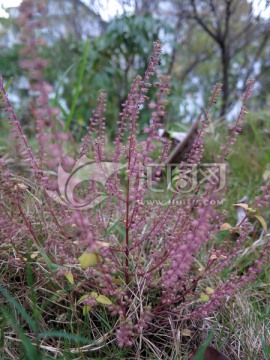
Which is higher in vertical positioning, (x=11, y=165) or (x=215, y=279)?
(x=11, y=165)

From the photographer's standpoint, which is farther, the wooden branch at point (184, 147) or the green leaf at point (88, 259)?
the wooden branch at point (184, 147)

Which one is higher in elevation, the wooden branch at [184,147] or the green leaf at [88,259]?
the wooden branch at [184,147]

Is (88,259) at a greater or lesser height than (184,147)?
lesser

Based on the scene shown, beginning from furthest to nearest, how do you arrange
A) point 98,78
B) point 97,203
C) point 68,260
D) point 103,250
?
point 98,78
point 97,203
point 68,260
point 103,250

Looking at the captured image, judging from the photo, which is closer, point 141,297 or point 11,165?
point 141,297

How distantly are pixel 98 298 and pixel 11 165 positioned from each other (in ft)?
4.81

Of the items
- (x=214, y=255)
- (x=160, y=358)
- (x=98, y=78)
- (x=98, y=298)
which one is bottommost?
(x=160, y=358)

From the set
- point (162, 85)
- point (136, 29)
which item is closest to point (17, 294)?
point (162, 85)

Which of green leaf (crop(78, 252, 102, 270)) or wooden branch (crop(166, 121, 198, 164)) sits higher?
wooden branch (crop(166, 121, 198, 164))

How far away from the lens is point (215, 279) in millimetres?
1604

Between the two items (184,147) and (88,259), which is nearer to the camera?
(88,259)

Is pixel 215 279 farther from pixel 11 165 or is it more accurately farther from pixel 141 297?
pixel 11 165

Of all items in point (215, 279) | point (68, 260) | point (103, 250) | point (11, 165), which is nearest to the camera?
point (103, 250)

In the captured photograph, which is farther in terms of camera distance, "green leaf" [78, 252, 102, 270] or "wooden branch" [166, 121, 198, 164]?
"wooden branch" [166, 121, 198, 164]
